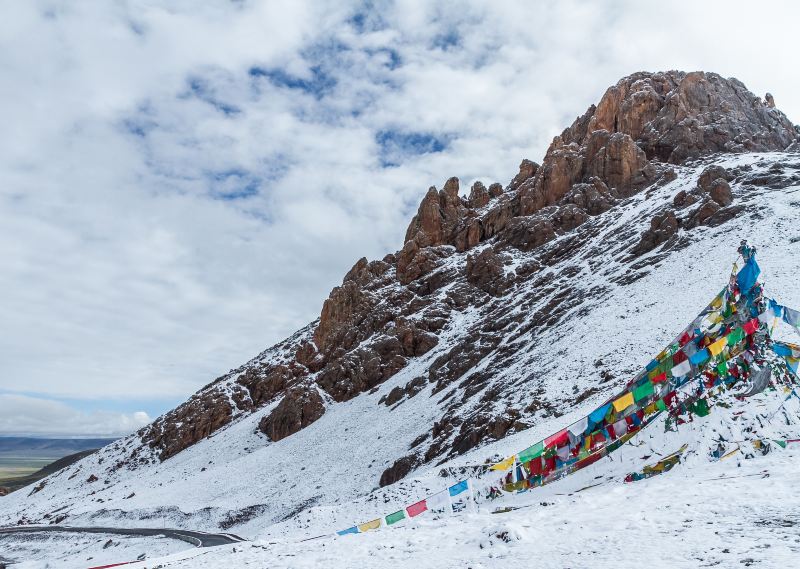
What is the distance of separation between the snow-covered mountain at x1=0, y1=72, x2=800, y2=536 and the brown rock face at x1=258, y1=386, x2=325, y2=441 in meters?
0.27

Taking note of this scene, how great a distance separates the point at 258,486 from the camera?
48.2 metres

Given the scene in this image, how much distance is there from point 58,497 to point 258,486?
43.2 metres

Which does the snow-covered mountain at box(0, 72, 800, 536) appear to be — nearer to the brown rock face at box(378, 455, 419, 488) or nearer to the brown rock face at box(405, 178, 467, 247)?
the brown rock face at box(378, 455, 419, 488)

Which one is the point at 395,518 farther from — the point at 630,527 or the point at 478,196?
the point at 478,196

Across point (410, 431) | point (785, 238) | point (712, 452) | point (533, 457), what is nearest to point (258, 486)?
point (410, 431)

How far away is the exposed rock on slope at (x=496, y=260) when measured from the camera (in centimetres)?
5450

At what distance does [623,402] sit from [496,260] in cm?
5667

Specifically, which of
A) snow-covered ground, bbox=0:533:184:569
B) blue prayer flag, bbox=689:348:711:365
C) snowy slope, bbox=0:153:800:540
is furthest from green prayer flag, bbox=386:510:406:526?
snow-covered ground, bbox=0:533:184:569

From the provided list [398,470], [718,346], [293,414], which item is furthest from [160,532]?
[718,346]

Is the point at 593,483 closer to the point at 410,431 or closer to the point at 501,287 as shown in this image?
the point at 410,431

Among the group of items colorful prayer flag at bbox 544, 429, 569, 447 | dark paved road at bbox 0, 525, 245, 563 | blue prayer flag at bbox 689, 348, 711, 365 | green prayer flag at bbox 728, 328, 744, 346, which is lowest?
dark paved road at bbox 0, 525, 245, 563

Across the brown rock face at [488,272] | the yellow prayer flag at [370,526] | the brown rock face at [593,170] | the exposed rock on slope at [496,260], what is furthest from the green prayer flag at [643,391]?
the brown rock face at [593,170]

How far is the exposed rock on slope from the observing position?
179 ft

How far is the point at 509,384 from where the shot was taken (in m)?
39.3
